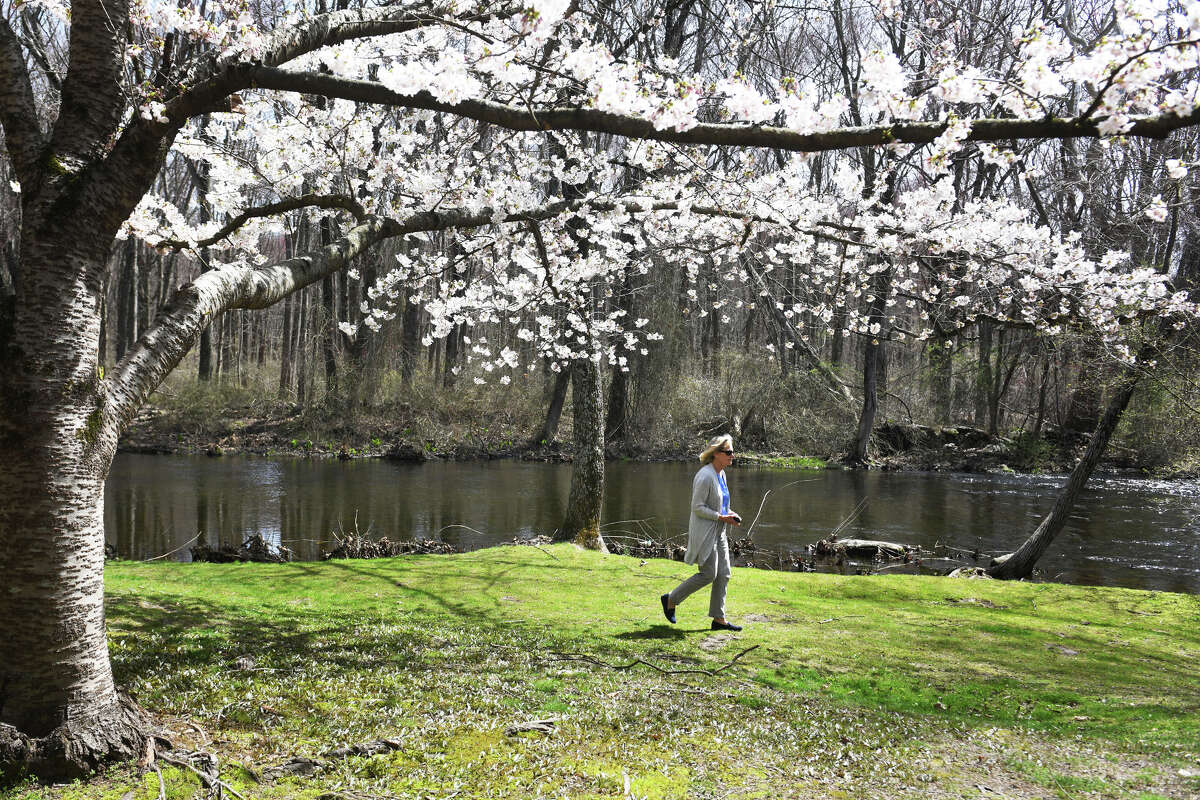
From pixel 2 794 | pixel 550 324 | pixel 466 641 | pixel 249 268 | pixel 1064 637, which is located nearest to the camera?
pixel 2 794

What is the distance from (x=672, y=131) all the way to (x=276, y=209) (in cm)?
251

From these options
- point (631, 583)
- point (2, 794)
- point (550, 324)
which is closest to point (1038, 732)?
point (631, 583)

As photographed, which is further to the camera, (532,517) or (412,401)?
(412,401)

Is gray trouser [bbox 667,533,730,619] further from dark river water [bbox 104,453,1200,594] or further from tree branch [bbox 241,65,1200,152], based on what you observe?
dark river water [bbox 104,453,1200,594]

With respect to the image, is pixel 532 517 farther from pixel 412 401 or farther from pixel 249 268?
pixel 412 401

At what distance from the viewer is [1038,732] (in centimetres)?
448

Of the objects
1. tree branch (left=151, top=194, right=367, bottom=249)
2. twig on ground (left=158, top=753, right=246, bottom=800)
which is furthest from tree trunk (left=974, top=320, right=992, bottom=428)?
twig on ground (left=158, top=753, right=246, bottom=800)

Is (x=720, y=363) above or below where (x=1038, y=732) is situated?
above

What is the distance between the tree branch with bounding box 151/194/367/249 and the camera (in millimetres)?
4531

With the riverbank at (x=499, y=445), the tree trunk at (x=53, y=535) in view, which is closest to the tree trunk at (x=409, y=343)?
the riverbank at (x=499, y=445)

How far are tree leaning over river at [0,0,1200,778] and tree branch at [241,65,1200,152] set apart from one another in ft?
0.03

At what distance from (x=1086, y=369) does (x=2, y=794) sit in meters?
13.9

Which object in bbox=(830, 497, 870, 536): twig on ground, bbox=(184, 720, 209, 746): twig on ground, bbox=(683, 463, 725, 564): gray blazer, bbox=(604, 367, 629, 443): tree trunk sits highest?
bbox=(604, 367, 629, 443): tree trunk

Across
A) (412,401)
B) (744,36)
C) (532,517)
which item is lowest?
(532,517)
